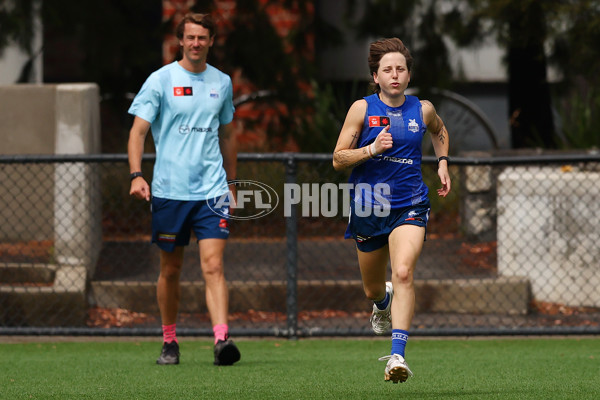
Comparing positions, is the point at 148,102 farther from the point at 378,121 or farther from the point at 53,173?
the point at 53,173

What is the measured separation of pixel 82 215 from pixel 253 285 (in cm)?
167

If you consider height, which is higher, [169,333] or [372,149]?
[372,149]

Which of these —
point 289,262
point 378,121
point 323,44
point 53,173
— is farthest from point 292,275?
point 323,44

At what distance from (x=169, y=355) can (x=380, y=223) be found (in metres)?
1.98

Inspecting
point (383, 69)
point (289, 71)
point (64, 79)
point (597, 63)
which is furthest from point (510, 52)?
point (64, 79)

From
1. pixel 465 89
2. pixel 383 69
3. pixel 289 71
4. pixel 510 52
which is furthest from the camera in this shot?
pixel 465 89

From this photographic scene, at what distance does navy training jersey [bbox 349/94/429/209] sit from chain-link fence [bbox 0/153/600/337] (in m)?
2.47

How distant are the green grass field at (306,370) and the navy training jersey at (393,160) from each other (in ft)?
3.38

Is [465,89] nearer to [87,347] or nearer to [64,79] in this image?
[64,79]

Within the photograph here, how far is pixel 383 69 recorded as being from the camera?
5.73m

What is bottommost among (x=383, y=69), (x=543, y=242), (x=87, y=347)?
(x=87, y=347)

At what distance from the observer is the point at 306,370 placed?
6.75 m

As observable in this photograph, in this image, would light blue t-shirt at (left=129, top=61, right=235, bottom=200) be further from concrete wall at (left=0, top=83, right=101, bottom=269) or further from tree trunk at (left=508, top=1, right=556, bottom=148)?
tree trunk at (left=508, top=1, right=556, bottom=148)

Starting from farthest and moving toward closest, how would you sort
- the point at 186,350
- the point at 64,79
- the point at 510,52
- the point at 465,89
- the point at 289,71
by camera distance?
1. the point at 64,79
2. the point at 465,89
3. the point at 510,52
4. the point at 289,71
5. the point at 186,350
